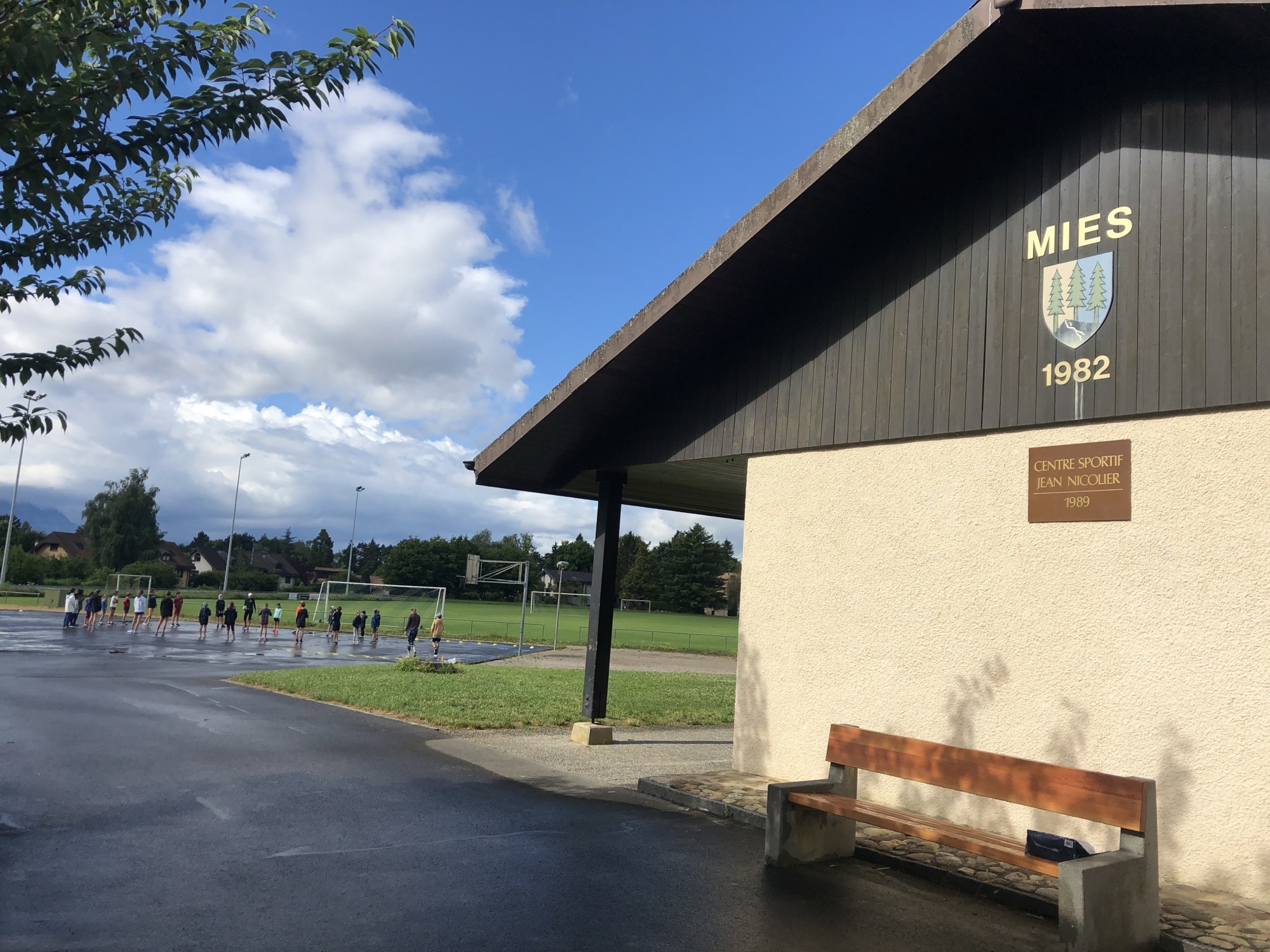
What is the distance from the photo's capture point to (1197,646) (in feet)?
20.1

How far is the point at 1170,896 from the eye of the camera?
580cm

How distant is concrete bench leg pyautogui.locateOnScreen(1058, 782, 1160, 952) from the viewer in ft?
15.5

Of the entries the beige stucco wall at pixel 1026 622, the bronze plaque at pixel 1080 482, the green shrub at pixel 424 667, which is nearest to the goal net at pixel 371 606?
the green shrub at pixel 424 667

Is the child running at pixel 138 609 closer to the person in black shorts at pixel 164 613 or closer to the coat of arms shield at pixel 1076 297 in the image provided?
the person in black shorts at pixel 164 613

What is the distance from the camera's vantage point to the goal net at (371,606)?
3923 cm

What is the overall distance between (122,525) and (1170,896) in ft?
334

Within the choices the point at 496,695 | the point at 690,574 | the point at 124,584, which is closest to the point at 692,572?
the point at 690,574

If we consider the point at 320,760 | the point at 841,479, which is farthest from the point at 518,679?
the point at 841,479

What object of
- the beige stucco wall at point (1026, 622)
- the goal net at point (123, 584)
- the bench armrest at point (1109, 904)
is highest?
the beige stucco wall at point (1026, 622)

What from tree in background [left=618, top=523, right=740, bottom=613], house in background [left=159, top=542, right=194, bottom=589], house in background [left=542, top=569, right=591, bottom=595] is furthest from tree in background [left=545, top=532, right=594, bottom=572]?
house in background [left=159, top=542, right=194, bottom=589]

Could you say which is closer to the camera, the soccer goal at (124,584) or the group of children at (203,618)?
the group of children at (203,618)

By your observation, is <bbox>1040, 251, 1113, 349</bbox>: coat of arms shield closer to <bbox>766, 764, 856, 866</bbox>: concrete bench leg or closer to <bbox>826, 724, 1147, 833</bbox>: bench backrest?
<bbox>826, 724, 1147, 833</bbox>: bench backrest

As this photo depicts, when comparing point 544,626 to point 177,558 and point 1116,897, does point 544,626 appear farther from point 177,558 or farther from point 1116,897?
point 177,558

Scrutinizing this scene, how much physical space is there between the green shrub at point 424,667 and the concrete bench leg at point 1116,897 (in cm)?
1894
